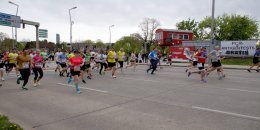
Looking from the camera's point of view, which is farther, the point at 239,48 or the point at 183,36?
the point at 183,36

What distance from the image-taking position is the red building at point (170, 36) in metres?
45.3

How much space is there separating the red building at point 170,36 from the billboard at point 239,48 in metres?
15.3

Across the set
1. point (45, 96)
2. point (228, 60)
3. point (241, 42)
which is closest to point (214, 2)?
point (241, 42)

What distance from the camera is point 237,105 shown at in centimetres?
687

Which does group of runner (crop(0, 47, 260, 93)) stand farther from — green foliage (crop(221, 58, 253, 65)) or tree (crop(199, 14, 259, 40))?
tree (crop(199, 14, 259, 40))

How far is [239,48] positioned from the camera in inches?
1121

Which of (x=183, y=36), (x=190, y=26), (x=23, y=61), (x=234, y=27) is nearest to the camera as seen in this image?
(x=23, y=61)

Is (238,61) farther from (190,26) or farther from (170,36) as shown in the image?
(190,26)

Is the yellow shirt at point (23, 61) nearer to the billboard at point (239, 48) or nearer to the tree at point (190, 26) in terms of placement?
the billboard at point (239, 48)

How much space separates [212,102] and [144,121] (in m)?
2.82

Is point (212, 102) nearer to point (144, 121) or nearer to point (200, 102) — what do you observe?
point (200, 102)

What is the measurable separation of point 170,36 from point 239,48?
18602mm

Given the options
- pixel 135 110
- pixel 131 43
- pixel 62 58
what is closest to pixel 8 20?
pixel 62 58

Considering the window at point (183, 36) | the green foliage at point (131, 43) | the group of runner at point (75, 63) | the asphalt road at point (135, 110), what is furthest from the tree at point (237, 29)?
the asphalt road at point (135, 110)
